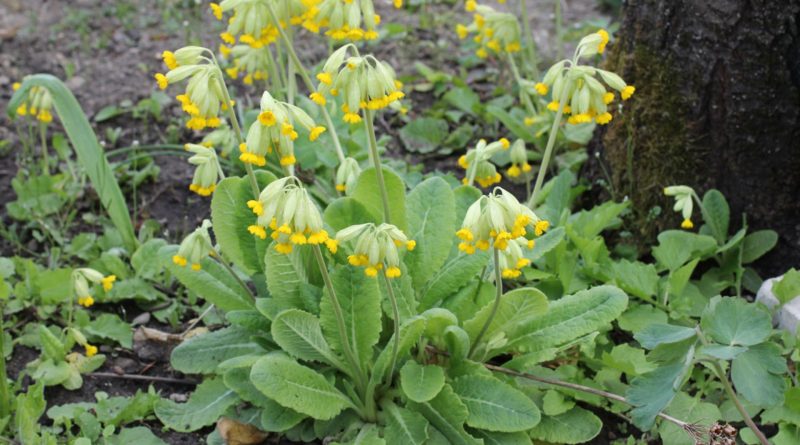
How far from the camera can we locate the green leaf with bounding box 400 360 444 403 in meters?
3.21

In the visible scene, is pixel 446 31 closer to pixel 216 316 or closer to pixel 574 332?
pixel 216 316

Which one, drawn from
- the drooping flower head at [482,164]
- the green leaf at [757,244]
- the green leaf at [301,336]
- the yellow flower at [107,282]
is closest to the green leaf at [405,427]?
the green leaf at [301,336]

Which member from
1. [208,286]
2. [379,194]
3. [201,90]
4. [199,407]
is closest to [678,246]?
[379,194]

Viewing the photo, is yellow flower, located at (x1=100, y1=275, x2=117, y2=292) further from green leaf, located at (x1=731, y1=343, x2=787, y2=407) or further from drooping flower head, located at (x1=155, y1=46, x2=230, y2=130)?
green leaf, located at (x1=731, y1=343, x2=787, y2=407)

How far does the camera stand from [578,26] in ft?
20.8

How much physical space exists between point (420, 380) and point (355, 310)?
1.05 feet

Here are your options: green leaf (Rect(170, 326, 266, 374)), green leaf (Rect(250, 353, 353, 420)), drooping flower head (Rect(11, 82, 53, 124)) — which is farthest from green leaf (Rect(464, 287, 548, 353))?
drooping flower head (Rect(11, 82, 53, 124))

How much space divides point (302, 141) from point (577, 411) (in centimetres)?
179

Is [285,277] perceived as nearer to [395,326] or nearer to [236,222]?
[236,222]

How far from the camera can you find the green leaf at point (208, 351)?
3.62 m

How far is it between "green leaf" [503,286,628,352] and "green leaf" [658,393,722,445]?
0.39 m

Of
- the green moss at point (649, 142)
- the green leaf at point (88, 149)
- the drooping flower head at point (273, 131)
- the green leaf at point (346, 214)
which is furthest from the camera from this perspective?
the green leaf at point (88, 149)

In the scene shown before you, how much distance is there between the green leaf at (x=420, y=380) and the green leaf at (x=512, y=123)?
183cm

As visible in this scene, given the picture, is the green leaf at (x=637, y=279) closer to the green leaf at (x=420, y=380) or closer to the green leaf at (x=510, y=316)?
the green leaf at (x=510, y=316)
